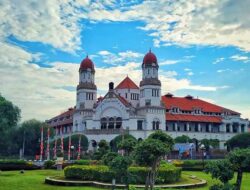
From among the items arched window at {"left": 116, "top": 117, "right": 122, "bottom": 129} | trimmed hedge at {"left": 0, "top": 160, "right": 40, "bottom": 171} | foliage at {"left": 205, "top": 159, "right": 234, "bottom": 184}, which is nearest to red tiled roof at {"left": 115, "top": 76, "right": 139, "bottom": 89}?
arched window at {"left": 116, "top": 117, "right": 122, "bottom": 129}

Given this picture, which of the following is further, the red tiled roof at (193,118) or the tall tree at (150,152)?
the red tiled roof at (193,118)

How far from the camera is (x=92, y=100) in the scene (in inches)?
3332

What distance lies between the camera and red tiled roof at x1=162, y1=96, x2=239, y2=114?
8575 centimetres

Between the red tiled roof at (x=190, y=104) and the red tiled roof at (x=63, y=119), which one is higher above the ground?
the red tiled roof at (x=190, y=104)

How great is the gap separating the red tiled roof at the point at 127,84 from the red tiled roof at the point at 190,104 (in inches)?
284

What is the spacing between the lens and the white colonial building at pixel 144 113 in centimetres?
7719

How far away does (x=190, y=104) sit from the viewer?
88.6 meters

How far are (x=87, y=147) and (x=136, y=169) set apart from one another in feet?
164

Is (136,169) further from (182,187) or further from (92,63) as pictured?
(92,63)

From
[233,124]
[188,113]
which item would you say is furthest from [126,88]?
[233,124]

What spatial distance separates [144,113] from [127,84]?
1284cm

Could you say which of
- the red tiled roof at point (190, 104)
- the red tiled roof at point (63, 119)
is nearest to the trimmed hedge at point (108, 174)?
the red tiled roof at point (190, 104)

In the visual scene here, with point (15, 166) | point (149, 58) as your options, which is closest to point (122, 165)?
point (15, 166)

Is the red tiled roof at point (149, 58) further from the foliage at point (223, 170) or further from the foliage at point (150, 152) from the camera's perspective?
the foliage at point (223, 170)
